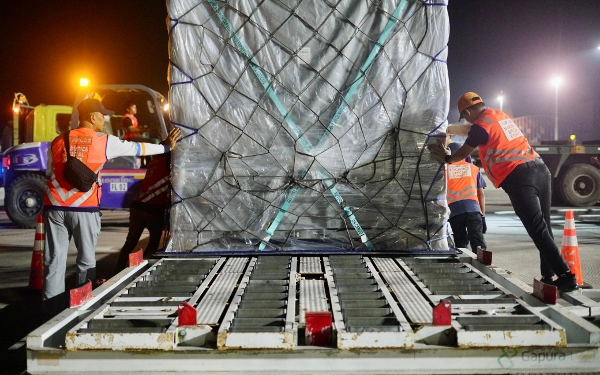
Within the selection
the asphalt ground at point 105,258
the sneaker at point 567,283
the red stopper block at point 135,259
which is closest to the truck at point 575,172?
the asphalt ground at point 105,258

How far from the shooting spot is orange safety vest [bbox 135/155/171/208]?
17.7 feet

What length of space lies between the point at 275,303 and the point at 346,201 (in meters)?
1.51

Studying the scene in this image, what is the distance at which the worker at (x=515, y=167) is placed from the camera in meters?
A: 4.41

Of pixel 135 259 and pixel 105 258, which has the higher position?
pixel 135 259

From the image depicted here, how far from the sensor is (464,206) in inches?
233

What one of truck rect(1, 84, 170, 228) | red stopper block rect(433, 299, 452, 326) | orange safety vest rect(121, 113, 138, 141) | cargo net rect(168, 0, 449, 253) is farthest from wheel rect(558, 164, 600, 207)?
red stopper block rect(433, 299, 452, 326)

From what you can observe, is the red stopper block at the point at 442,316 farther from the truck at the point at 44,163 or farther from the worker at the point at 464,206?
the truck at the point at 44,163

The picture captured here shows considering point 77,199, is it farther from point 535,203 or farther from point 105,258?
point 535,203

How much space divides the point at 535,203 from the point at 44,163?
9029mm

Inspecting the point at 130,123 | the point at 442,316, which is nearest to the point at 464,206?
the point at 442,316

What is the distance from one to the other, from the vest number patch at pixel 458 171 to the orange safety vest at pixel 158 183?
2956 millimetres

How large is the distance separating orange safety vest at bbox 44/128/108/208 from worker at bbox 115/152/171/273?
1076mm

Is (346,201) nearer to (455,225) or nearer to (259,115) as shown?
(259,115)

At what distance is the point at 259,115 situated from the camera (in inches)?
162
